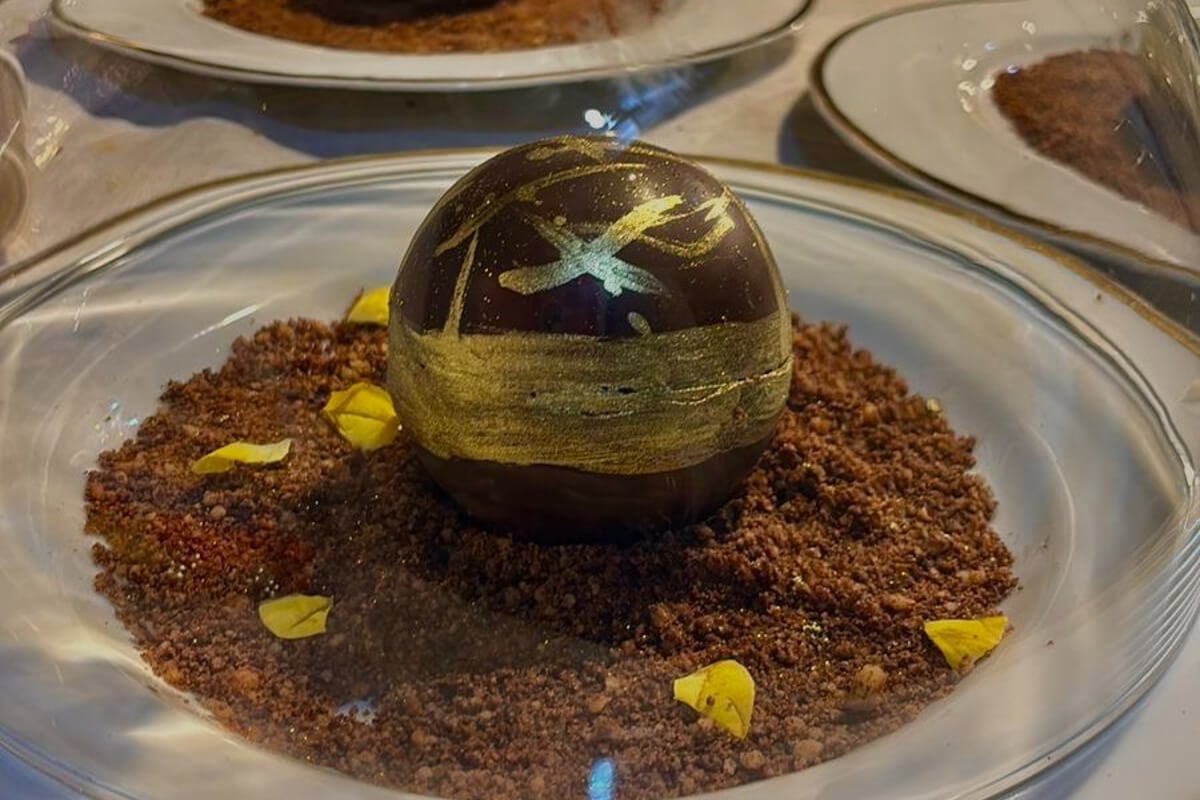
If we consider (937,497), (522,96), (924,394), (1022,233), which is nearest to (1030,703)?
(937,497)

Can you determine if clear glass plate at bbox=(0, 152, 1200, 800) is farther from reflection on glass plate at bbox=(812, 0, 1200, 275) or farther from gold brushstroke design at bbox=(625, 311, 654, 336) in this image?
gold brushstroke design at bbox=(625, 311, 654, 336)

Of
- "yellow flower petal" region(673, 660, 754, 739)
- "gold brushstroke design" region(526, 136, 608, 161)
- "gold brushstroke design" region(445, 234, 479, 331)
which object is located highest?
"gold brushstroke design" region(526, 136, 608, 161)

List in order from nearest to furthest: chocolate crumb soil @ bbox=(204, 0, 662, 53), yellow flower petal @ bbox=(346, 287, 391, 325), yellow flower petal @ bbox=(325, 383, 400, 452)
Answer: yellow flower petal @ bbox=(325, 383, 400, 452) → yellow flower petal @ bbox=(346, 287, 391, 325) → chocolate crumb soil @ bbox=(204, 0, 662, 53)

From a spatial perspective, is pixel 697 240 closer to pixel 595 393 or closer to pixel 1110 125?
pixel 595 393

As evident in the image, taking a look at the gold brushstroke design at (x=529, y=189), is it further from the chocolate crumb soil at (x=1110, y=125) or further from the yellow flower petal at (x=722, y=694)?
the chocolate crumb soil at (x=1110, y=125)

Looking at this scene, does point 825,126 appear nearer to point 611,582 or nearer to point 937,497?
point 937,497

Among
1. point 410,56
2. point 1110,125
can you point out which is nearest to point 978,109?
point 1110,125

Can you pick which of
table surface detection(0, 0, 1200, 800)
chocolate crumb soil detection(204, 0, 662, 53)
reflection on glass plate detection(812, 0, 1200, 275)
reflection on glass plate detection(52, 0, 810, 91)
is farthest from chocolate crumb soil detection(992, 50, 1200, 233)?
chocolate crumb soil detection(204, 0, 662, 53)
